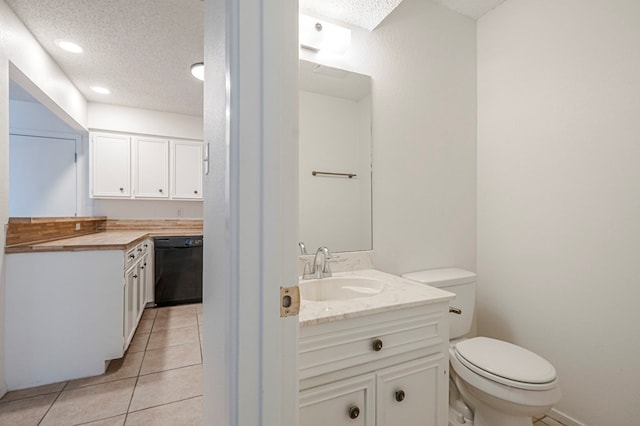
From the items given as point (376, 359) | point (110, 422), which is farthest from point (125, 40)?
point (376, 359)

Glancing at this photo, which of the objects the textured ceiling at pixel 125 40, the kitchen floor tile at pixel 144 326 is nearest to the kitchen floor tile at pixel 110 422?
the kitchen floor tile at pixel 144 326

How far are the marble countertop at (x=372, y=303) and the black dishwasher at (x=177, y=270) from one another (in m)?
2.76

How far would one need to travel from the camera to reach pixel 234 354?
0.58 metres

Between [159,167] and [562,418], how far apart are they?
4547 millimetres

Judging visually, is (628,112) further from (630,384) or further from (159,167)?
(159,167)

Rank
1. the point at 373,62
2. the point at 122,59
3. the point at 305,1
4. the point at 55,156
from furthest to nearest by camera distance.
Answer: the point at 55,156
the point at 122,59
the point at 373,62
the point at 305,1

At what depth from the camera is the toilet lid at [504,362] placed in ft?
3.96

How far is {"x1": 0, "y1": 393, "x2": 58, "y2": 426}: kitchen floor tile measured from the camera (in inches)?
62.5

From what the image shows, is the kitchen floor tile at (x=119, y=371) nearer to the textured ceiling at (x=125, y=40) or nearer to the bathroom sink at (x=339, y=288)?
the bathroom sink at (x=339, y=288)

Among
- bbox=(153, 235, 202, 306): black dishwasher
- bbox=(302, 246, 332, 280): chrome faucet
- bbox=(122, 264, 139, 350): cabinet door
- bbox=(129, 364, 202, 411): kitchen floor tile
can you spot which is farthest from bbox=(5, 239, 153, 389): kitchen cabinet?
bbox=(302, 246, 332, 280): chrome faucet

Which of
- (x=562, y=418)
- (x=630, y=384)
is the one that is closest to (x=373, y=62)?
(x=630, y=384)

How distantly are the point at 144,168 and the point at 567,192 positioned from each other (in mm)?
4336

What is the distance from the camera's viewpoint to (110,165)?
358 cm

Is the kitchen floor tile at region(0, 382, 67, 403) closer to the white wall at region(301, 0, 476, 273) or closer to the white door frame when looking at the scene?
the white door frame
